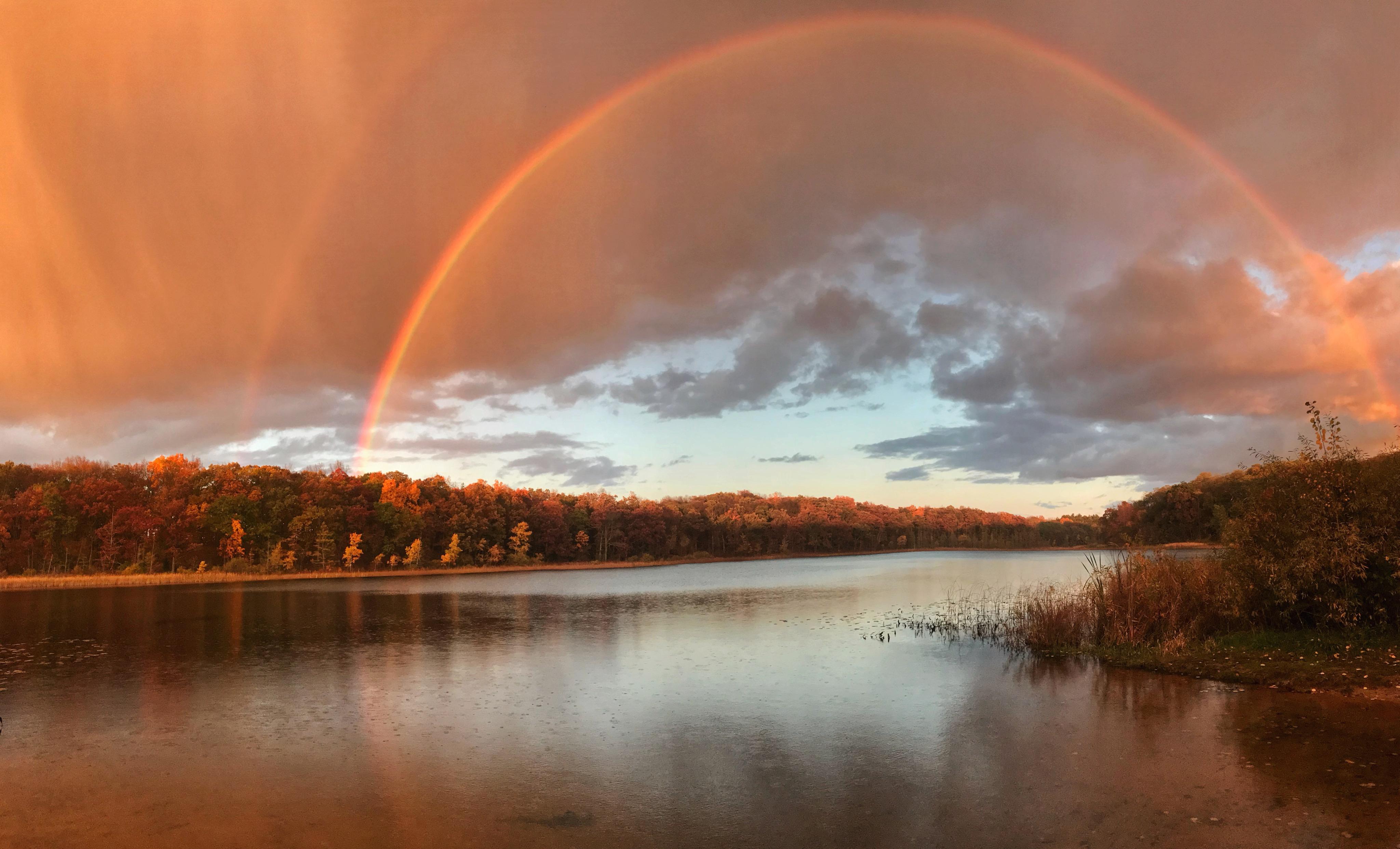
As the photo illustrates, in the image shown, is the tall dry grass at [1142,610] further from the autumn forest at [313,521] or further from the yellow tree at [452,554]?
the yellow tree at [452,554]

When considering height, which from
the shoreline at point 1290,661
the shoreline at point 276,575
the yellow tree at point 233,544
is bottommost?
the shoreline at point 276,575

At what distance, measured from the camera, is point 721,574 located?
90.9m

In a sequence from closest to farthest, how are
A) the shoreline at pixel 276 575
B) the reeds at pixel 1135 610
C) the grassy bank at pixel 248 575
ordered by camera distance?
the reeds at pixel 1135 610 < the shoreline at pixel 276 575 < the grassy bank at pixel 248 575

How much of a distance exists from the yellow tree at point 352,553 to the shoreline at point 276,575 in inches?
113

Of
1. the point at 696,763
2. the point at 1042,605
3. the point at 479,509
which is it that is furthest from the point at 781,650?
the point at 479,509

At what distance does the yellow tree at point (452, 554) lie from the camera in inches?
4141

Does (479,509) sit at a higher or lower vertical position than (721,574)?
higher

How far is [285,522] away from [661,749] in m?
96.6

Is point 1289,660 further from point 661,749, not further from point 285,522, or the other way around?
point 285,522

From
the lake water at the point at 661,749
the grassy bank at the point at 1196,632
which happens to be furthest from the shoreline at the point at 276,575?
the lake water at the point at 661,749

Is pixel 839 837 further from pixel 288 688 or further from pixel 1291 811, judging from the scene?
pixel 288 688

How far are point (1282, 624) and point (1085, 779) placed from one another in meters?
13.6

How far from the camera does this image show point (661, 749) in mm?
13883

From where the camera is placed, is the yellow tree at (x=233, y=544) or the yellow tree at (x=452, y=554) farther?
the yellow tree at (x=452, y=554)
